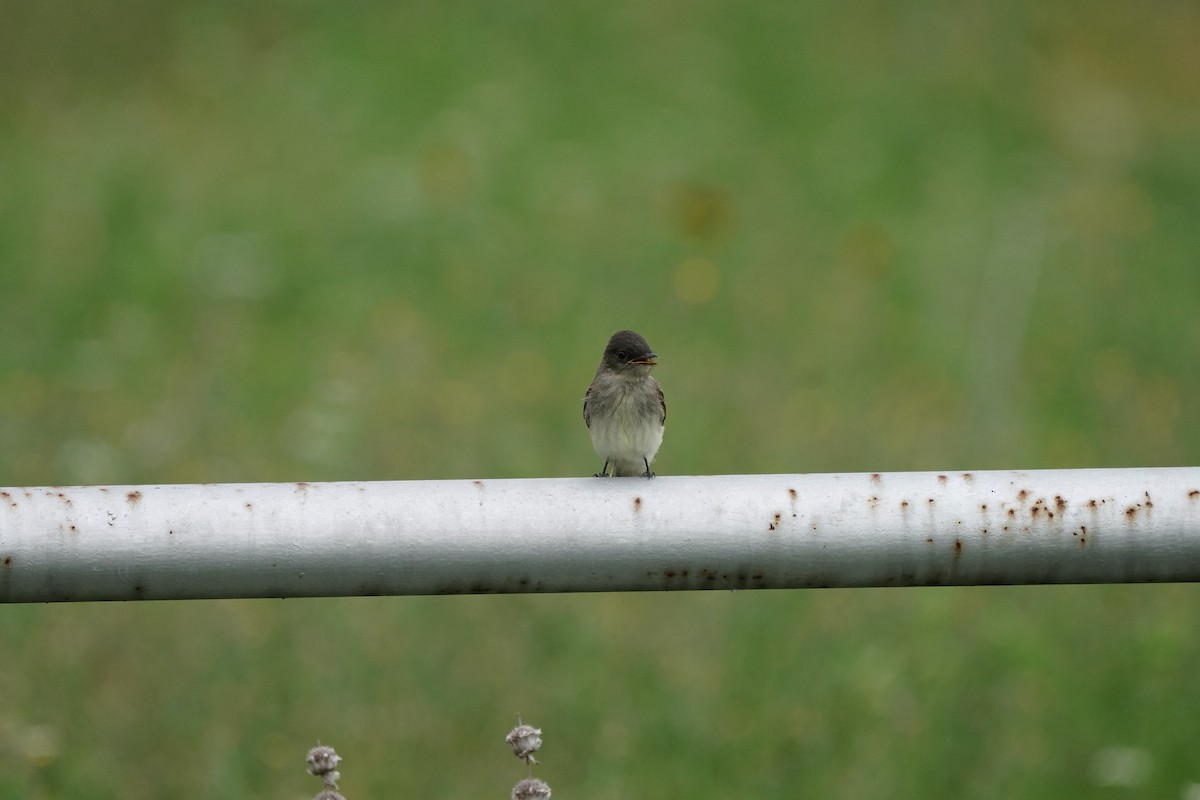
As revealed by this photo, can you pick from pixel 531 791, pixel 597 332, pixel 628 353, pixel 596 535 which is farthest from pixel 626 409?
pixel 597 332

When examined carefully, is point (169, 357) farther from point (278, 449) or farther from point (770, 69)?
point (770, 69)

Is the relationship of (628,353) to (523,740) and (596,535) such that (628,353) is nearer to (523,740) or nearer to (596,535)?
(523,740)

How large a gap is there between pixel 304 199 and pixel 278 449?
9.80 ft

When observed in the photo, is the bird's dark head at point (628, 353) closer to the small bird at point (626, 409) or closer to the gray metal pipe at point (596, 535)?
the small bird at point (626, 409)

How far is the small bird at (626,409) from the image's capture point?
3721mm

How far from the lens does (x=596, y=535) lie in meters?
1.59

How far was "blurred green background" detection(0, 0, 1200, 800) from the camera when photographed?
12.9ft

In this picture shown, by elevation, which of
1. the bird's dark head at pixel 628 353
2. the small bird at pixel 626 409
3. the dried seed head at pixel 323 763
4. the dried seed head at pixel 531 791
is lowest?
the dried seed head at pixel 531 791

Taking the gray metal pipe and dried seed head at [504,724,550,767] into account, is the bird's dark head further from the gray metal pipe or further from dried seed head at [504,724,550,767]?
the gray metal pipe

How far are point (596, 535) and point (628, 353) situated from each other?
230 cm

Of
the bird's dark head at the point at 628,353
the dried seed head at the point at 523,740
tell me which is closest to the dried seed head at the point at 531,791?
the dried seed head at the point at 523,740

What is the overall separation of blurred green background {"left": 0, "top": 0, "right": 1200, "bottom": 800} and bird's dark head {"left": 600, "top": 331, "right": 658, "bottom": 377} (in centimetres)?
104

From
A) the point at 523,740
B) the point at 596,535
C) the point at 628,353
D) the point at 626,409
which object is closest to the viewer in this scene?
the point at 596,535

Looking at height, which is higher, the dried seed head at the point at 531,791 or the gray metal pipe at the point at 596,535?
the gray metal pipe at the point at 596,535
